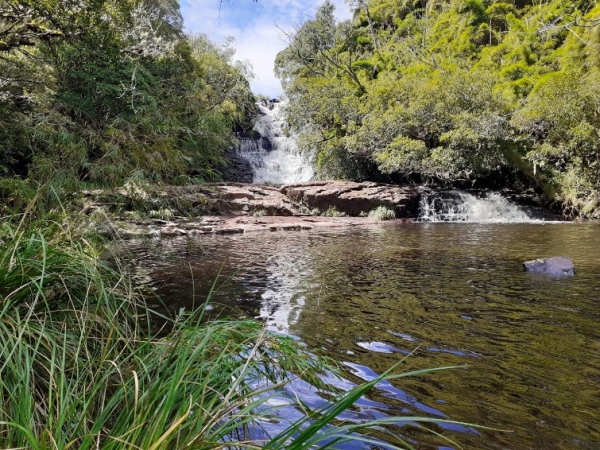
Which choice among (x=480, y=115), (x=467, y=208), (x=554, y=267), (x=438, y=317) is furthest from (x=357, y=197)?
(x=438, y=317)

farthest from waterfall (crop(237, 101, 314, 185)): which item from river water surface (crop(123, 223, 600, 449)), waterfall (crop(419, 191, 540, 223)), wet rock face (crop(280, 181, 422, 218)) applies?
river water surface (crop(123, 223, 600, 449))

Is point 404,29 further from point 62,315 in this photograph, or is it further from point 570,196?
point 62,315

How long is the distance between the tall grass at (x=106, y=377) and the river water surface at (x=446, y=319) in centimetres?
38

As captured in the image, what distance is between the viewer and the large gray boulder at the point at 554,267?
23.2ft

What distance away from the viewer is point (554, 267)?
7.18 m

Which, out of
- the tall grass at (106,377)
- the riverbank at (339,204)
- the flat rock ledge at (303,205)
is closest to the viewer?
the tall grass at (106,377)

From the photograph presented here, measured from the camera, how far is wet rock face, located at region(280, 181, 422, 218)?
21594mm

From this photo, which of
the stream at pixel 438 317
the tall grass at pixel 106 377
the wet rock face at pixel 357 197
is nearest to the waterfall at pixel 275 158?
the wet rock face at pixel 357 197

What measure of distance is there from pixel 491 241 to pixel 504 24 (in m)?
33.1

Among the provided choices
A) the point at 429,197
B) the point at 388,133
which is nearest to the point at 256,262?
the point at 429,197

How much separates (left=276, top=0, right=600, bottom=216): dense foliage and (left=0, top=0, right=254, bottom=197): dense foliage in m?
14.8

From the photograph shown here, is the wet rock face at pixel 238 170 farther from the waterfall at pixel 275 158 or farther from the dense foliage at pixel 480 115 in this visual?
the dense foliage at pixel 480 115

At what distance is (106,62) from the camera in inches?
345

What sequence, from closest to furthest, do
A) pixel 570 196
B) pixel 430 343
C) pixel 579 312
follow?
pixel 430 343 < pixel 579 312 < pixel 570 196
